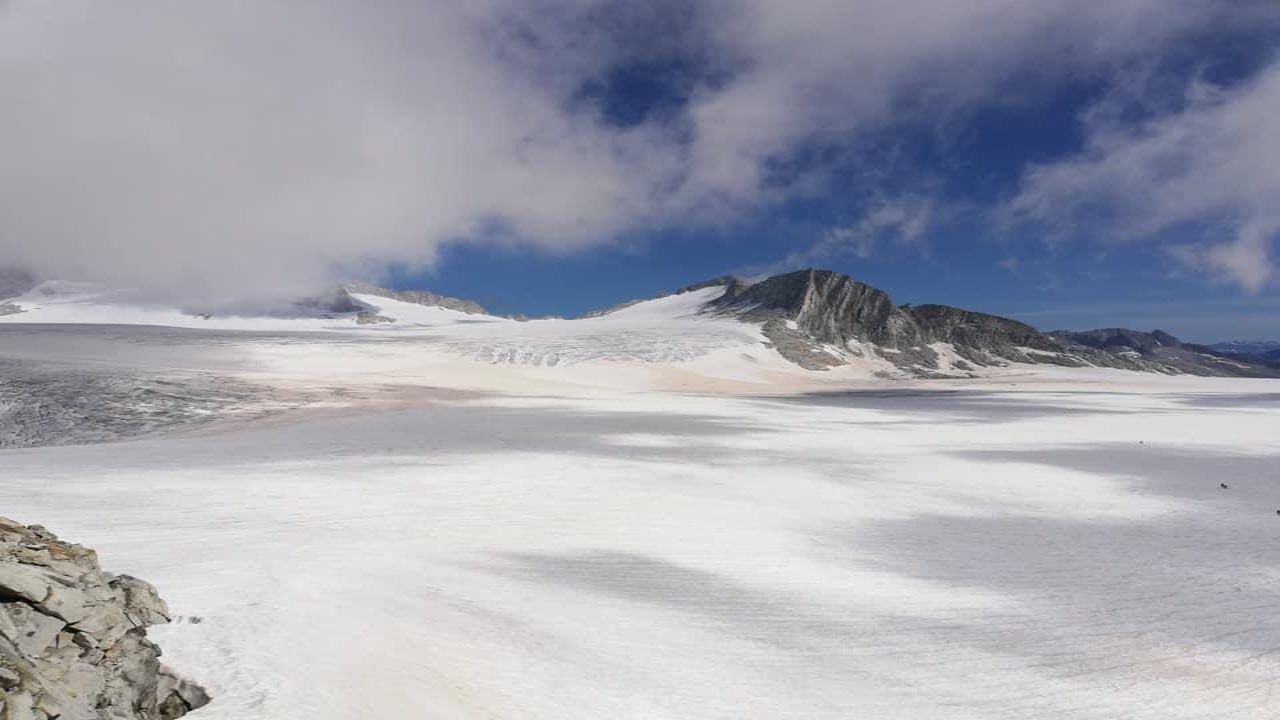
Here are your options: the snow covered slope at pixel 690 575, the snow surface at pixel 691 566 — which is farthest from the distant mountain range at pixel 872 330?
the snow covered slope at pixel 690 575

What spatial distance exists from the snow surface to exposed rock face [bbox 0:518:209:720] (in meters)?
0.33

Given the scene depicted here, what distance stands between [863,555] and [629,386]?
41.2 metres

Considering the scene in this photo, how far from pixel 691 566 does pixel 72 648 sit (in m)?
6.74

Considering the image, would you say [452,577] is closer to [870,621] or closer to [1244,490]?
[870,621]

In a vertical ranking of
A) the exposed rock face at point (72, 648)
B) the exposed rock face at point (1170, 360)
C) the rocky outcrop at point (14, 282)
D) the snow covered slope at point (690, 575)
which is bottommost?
the snow covered slope at point (690, 575)

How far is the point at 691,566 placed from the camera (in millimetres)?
9602

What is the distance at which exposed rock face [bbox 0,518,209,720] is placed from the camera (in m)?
3.93

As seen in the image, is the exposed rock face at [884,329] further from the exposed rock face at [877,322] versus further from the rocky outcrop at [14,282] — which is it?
the rocky outcrop at [14,282]

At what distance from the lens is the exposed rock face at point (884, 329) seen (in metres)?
85.6

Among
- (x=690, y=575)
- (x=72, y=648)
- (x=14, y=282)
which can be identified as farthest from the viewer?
(x=14, y=282)

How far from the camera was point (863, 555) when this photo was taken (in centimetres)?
1030

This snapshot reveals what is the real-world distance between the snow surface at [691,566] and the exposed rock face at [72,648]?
325mm

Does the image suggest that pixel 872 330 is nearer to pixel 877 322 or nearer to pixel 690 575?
pixel 877 322

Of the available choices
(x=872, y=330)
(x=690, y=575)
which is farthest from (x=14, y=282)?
(x=690, y=575)
